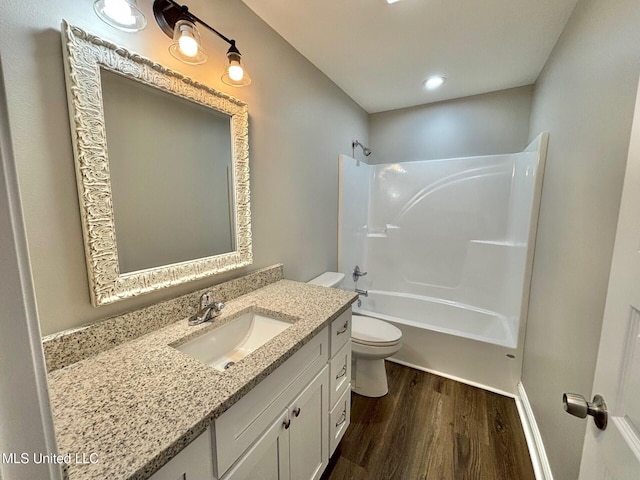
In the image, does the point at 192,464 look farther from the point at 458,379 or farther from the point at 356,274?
the point at 356,274

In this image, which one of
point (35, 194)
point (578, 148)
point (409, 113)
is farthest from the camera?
point (409, 113)

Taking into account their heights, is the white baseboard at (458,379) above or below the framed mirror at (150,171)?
below

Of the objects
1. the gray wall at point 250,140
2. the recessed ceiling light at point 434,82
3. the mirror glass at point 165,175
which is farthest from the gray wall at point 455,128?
the mirror glass at point 165,175

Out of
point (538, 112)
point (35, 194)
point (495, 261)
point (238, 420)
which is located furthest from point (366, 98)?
point (238, 420)

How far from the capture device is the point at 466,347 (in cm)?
196

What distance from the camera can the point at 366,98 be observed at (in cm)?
246

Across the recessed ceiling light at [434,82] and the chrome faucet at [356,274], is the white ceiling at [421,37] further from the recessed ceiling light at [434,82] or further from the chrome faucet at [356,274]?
the chrome faucet at [356,274]

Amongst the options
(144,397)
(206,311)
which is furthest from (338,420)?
(144,397)

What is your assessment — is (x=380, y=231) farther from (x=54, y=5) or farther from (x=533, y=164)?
(x=54, y=5)

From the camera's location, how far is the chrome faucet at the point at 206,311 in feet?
3.49

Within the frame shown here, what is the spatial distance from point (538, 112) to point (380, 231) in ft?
5.34

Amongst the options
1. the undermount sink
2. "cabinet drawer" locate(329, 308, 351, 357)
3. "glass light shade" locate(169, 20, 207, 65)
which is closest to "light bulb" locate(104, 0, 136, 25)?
"glass light shade" locate(169, 20, 207, 65)

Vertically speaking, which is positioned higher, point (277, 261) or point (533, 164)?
point (533, 164)

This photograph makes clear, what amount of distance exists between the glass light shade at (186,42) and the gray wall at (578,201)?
55.8 inches
